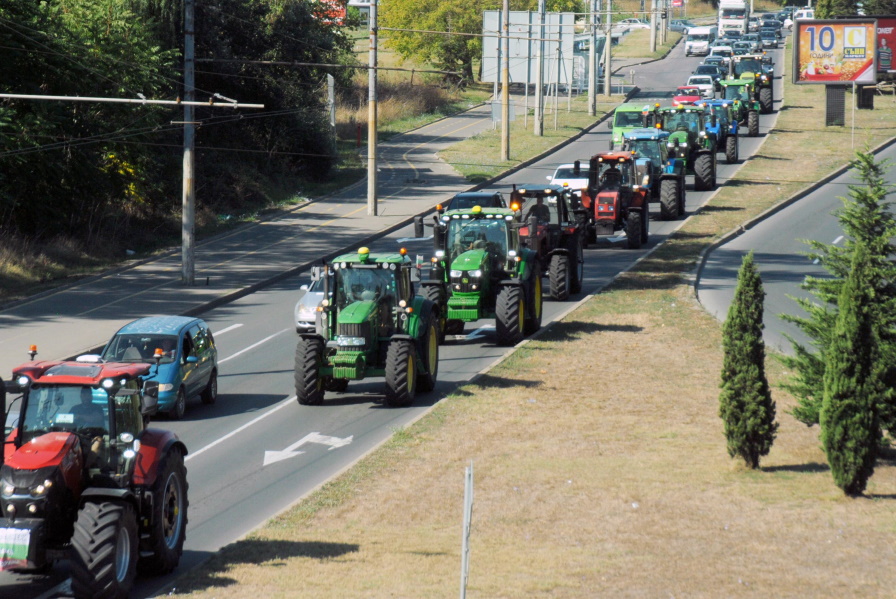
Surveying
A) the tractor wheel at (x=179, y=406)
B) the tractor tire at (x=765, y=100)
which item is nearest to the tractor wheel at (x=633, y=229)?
the tractor wheel at (x=179, y=406)

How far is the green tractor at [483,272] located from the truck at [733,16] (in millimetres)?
91013

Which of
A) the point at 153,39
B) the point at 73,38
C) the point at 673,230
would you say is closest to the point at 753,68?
the point at 673,230

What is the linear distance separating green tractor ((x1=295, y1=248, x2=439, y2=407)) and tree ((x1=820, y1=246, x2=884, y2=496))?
7812mm

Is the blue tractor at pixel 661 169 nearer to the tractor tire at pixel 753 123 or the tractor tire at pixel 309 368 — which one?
the tractor tire at pixel 753 123

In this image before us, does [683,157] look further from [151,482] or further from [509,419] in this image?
[151,482]

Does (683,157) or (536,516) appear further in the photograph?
(683,157)

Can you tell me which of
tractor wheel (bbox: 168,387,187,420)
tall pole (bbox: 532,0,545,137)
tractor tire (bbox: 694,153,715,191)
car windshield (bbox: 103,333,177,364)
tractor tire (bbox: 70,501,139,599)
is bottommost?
tractor wheel (bbox: 168,387,187,420)

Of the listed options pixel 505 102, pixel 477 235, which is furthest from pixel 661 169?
pixel 477 235

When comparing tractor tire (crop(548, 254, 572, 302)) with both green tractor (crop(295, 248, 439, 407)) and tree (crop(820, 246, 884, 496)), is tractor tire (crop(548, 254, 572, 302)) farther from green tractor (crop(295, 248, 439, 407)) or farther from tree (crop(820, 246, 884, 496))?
tree (crop(820, 246, 884, 496))

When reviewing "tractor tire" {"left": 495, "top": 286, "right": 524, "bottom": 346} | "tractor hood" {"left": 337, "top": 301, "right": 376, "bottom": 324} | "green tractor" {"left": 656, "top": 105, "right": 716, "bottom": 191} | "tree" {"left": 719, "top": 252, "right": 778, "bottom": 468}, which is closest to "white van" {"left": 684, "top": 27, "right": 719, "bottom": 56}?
"green tractor" {"left": 656, "top": 105, "right": 716, "bottom": 191}

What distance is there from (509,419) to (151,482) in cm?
935

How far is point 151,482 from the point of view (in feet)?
40.1

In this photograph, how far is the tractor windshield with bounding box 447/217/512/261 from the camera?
26.6m

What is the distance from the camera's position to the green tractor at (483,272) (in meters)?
25.9
